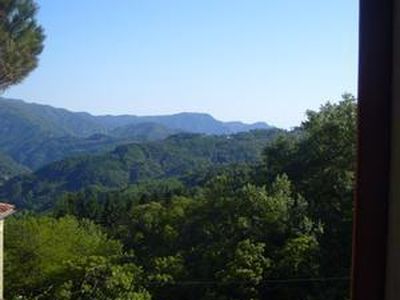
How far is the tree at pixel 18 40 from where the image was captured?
10.6 meters

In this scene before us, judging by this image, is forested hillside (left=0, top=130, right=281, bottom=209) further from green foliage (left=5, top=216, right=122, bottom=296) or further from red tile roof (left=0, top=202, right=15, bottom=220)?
red tile roof (left=0, top=202, right=15, bottom=220)

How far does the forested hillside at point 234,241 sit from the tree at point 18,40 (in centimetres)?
798

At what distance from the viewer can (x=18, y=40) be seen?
10.8 metres

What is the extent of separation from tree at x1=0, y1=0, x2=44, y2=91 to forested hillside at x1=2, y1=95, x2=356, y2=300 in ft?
26.2

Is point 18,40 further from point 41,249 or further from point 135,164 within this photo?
point 135,164

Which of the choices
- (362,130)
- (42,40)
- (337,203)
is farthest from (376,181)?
(337,203)

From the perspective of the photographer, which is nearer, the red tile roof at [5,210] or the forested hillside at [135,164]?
the red tile roof at [5,210]

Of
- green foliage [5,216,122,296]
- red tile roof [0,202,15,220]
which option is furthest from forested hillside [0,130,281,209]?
red tile roof [0,202,15,220]

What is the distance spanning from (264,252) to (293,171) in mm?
5701

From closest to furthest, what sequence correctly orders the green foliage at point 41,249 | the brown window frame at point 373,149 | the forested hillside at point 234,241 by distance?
1. the brown window frame at point 373,149
2. the forested hillside at point 234,241
3. the green foliage at point 41,249

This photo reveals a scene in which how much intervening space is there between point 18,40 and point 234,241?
53.5ft

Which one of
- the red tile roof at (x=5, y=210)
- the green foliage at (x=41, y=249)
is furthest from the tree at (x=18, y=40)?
the green foliage at (x=41, y=249)

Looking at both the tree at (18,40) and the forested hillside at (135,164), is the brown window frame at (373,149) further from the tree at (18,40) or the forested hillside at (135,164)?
the forested hillside at (135,164)

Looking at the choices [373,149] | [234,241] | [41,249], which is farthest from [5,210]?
[41,249]
